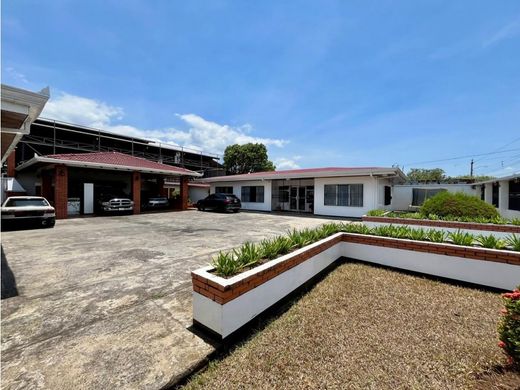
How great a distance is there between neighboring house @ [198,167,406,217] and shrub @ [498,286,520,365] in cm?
1196

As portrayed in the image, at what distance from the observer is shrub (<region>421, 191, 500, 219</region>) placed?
27.4ft

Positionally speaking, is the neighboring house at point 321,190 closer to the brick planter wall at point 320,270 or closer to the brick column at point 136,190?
the brick column at point 136,190

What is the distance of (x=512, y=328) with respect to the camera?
201cm

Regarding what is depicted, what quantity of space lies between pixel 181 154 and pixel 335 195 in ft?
87.0

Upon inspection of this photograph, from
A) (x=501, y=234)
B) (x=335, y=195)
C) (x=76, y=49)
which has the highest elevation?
(x=76, y=49)

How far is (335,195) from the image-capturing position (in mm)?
15758

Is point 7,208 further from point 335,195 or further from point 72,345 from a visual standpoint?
point 335,195

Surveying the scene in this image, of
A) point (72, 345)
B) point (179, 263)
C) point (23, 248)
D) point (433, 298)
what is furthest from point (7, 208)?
point (433, 298)

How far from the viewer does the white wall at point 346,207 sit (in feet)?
→ 46.1

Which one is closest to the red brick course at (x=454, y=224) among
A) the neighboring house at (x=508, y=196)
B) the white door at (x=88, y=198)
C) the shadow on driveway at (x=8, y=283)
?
the neighboring house at (x=508, y=196)

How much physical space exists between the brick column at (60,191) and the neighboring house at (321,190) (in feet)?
37.4

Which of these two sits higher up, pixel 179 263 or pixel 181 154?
pixel 181 154

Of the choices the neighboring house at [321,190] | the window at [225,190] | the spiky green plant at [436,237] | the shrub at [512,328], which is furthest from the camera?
the window at [225,190]

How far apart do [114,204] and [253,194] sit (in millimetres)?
10238
